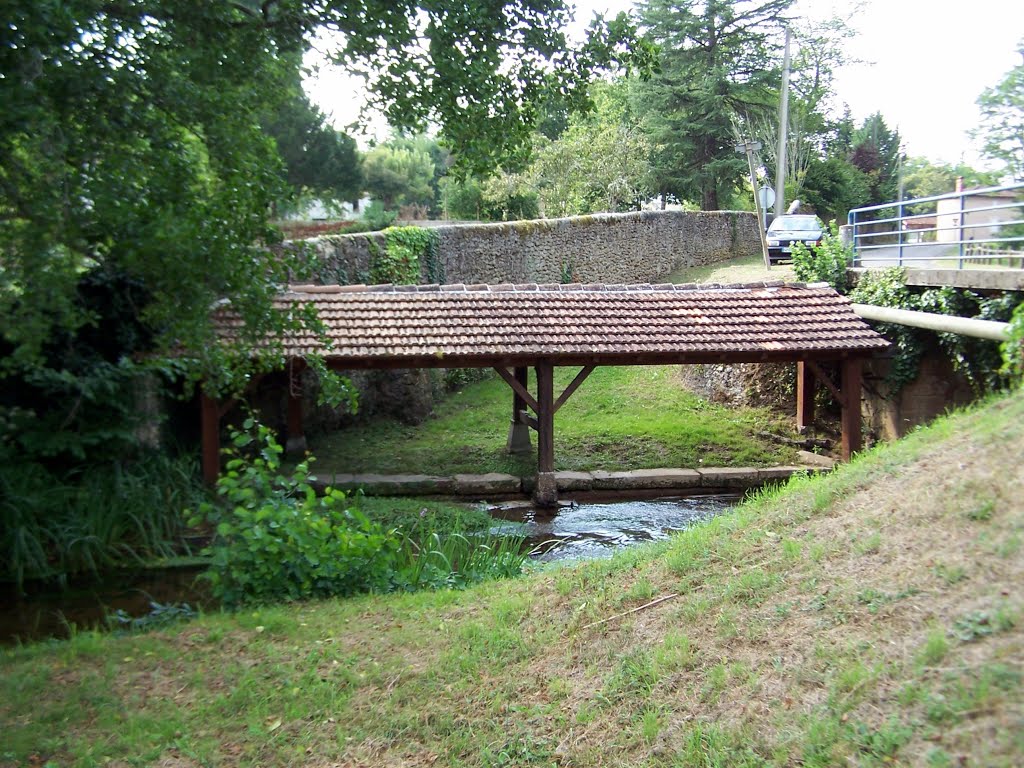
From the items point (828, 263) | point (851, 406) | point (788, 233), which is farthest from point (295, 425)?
point (788, 233)

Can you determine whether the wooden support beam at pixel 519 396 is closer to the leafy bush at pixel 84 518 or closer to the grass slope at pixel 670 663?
the leafy bush at pixel 84 518

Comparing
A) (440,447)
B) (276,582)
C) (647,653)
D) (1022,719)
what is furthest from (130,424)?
(1022,719)

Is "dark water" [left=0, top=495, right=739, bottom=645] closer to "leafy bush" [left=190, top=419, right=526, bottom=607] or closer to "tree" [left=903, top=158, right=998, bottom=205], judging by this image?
"leafy bush" [left=190, top=419, right=526, bottom=607]

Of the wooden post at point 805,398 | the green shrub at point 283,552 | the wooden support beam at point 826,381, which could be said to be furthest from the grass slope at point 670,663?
the wooden post at point 805,398

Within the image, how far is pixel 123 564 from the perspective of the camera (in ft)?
27.4

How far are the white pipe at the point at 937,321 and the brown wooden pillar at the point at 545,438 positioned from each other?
4.60 metres

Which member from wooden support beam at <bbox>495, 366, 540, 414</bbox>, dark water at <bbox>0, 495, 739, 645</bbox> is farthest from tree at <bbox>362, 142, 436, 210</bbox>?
dark water at <bbox>0, 495, 739, 645</bbox>

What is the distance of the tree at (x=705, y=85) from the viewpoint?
3200cm

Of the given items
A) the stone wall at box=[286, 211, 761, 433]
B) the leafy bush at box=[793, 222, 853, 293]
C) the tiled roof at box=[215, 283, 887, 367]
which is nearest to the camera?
the tiled roof at box=[215, 283, 887, 367]

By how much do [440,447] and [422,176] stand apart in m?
28.4

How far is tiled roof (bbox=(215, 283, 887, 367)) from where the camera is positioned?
10953 millimetres

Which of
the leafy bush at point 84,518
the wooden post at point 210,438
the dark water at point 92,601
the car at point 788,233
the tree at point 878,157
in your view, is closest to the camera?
the dark water at point 92,601

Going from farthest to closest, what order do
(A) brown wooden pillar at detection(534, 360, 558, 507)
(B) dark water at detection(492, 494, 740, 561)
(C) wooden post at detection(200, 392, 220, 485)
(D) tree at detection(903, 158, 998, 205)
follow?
1. (D) tree at detection(903, 158, 998, 205)
2. (A) brown wooden pillar at detection(534, 360, 558, 507)
3. (C) wooden post at detection(200, 392, 220, 485)
4. (B) dark water at detection(492, 494, 740, 561)

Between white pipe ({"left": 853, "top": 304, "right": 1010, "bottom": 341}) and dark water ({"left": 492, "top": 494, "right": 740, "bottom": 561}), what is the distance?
10.4 ft
